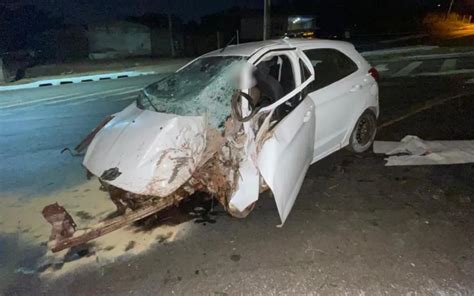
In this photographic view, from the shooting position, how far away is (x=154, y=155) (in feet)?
11.1

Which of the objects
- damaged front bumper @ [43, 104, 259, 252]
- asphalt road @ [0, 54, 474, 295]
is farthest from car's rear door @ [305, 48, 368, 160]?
damaged front bumper @ [43, 104, 259, 252]

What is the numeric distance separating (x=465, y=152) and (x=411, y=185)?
4.80ft

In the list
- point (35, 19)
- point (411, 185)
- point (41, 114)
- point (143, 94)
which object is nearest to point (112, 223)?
point (143, 94)

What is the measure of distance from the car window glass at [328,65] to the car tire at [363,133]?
0.74 meters

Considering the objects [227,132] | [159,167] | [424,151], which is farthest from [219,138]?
[424,151]

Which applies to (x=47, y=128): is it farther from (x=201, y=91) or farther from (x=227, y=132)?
(x=227, y=132)

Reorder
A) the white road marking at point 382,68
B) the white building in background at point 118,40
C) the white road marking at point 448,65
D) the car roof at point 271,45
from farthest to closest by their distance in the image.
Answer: the white building in background at point 118,40 → the white road marking at point 382,68 → the white road marking at point 448,65 → the car roof at point 271,45

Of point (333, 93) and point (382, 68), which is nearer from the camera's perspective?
point (333, 93)

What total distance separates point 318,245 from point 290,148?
928 mm

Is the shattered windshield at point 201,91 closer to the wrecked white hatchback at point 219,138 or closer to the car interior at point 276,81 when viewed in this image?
the wrecked white hatchback at point 219,138

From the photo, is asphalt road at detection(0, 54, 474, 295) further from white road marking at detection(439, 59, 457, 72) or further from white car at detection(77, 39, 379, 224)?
white road marking at detection(439, 59, 457, 72)

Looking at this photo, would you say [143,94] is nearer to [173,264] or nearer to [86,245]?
[86,245]

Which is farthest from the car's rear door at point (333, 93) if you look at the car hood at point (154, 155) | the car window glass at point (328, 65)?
the car hood at point (154, 155)

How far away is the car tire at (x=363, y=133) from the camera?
520 cm
